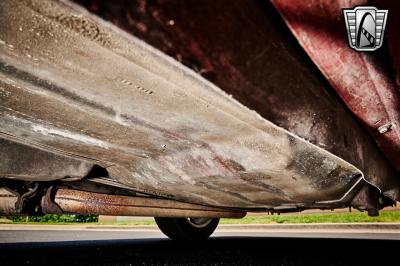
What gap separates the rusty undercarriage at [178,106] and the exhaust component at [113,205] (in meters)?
0.23

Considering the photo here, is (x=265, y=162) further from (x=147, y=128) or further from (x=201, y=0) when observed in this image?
(x=201, y=0)

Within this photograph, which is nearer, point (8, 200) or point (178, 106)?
point (178, 106)

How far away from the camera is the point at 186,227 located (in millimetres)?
3053

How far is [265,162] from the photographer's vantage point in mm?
982

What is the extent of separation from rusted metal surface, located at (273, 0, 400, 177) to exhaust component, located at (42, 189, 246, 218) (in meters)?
1.32

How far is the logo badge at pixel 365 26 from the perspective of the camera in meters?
0.53

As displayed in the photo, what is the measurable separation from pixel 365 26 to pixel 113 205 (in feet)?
5.04

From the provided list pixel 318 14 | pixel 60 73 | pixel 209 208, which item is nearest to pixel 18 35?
pixel 60 73

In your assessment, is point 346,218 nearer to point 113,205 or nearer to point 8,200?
point 113,205

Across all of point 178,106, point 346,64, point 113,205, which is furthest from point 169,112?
point 113,205

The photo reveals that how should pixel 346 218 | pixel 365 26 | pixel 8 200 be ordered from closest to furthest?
pixel 365 26
pixel 8 200
pixel 346 218

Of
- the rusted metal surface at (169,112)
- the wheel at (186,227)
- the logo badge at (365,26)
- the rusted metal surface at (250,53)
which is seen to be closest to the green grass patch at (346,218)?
the wheel at (186,227)

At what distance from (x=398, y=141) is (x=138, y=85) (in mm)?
892

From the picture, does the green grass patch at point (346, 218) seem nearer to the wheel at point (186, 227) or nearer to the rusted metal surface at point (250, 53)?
the wheel at point (186, 227)
